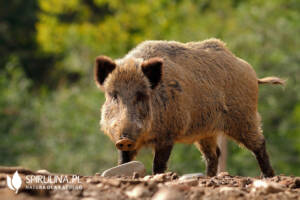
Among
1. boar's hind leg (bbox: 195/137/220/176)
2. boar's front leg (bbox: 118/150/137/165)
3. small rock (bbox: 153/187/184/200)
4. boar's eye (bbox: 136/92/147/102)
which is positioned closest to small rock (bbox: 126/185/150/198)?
small rock (bbox: 153/187/184/200)

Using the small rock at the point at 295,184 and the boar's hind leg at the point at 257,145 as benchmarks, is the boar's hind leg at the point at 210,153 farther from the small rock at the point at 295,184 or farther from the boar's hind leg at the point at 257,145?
the small rock at the point at 295,184

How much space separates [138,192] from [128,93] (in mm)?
2493

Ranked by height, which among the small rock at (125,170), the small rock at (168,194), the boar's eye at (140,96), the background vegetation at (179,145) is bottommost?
the small rock at (168,194)

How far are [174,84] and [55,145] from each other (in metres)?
14.0

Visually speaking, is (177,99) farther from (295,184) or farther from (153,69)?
(295,184)

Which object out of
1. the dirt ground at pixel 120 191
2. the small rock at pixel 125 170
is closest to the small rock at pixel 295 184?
the dirt ground at pixel 120 191

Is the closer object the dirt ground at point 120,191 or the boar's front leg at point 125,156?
the dirt ground at point 120,191

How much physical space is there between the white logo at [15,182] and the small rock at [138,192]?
30.1 inches

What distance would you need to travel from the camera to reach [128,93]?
6.41 meters

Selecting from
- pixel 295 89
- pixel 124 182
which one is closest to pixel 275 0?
pixel 295 89

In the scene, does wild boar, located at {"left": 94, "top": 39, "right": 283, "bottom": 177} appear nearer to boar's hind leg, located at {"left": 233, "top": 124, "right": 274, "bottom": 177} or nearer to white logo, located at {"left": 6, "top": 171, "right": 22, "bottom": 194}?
boar's hind leg, located at {"left": 233, "top": 124, "right": 274, "bottom": 177}

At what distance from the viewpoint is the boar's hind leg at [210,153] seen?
8539 mm

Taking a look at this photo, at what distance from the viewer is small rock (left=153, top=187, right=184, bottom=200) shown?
384 cm

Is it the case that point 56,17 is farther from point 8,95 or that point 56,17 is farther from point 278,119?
point 278,119
